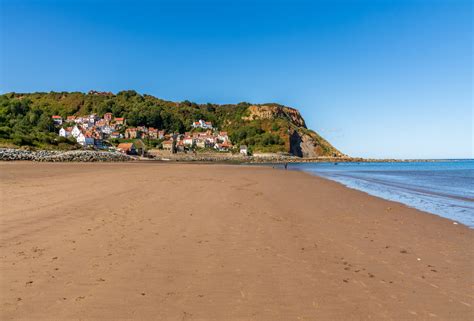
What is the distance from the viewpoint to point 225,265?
541 centimetres

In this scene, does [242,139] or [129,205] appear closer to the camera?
[129,205]

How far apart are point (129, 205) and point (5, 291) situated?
675 cm

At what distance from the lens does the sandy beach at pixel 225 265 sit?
12.8 ft

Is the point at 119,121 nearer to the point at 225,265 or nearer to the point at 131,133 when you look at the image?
the point at 131,133

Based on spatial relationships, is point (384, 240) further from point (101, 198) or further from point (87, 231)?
point (101, 198)

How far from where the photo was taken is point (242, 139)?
172 meters

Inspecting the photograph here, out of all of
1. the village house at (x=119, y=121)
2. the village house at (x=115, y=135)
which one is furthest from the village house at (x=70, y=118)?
the village house at (x=115, y=135)

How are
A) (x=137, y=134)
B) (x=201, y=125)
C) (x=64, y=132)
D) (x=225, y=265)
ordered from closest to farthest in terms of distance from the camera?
(x=225, y=265) → (x=64, y=132) → (x=137, y=134) → (x=201, y=125)

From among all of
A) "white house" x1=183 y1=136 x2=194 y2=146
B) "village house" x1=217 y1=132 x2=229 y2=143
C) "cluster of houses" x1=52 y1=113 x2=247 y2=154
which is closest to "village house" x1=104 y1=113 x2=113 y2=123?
"cluster of houses" x1=52 y1=113 x2=247 y2=154

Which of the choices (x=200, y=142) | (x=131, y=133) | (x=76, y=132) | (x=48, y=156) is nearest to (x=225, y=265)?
(x=48, y=156)

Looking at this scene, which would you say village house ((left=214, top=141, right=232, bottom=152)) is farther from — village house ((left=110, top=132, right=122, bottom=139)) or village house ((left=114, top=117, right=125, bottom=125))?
village house ((left=114, top=117, right=125, bottom=125))

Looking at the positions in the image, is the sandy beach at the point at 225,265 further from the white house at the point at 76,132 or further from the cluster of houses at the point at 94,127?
the white house at the point at 76,132

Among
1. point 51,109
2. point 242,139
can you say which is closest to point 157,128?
point 242,139

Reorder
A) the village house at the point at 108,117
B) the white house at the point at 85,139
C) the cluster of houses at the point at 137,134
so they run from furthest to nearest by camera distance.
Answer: the village house at the point at 108,117 < the cluster of houses at the point at 137,134 < the white house at the point at 85,139
